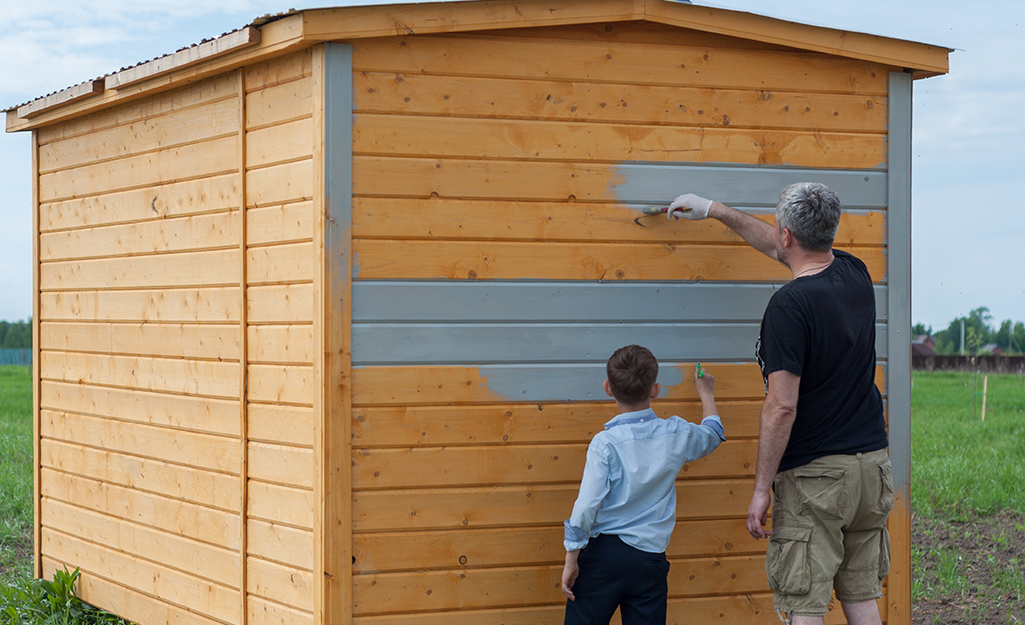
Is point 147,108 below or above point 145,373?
above

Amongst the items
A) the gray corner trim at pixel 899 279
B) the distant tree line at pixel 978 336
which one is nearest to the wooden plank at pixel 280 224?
the gray corner trim at pixel 899 279

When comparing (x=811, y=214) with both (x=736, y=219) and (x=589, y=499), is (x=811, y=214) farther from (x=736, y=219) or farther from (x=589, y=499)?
(x=589, y=499)

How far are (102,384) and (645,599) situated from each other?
3688 millimetres

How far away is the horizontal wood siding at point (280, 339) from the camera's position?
399 centimetres

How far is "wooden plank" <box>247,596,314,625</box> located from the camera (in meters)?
4.04

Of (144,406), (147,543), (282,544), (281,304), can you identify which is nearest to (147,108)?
(144,406)

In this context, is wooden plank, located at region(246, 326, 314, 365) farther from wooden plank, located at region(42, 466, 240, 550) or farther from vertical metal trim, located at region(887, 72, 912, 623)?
vertical metal trim, located at region(887, 72, 912, 623)

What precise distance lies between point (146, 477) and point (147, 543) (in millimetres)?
367

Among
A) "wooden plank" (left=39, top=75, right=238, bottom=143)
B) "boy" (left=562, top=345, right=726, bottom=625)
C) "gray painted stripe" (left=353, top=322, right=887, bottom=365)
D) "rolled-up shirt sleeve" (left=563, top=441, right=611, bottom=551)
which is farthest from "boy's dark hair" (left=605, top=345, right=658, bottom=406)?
"wooden plank" (left=39, top=75, right=238, bottom=143)

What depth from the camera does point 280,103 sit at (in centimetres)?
414

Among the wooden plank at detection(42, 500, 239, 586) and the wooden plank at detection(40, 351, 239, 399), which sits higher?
the wooden plank at detection(40, 351, 239, 399)

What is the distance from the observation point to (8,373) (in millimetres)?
24672

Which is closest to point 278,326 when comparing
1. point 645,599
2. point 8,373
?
point 645,599

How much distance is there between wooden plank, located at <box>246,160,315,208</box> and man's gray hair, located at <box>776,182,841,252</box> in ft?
6.43
